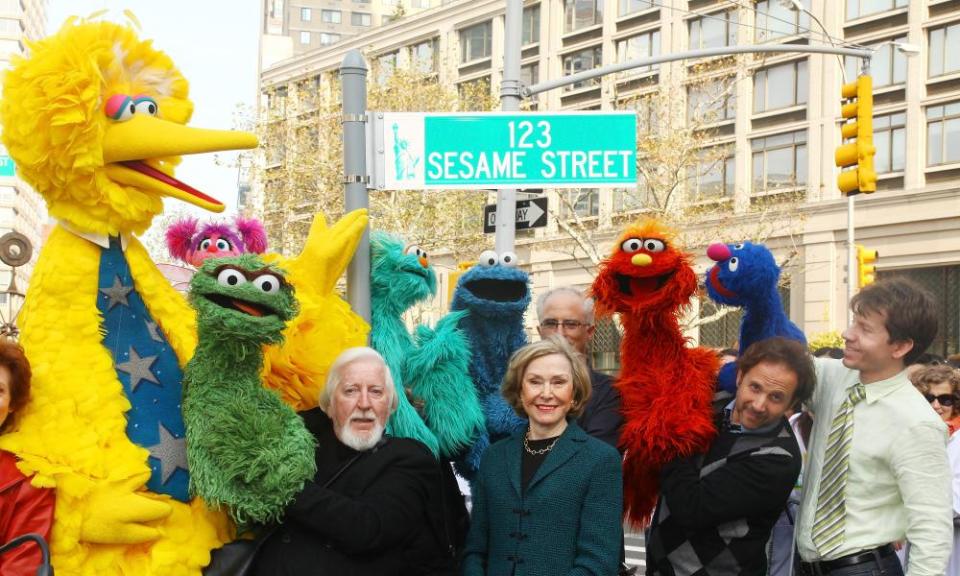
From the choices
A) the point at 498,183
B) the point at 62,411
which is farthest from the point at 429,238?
the point at 62,411

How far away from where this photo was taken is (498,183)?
4.28 metres

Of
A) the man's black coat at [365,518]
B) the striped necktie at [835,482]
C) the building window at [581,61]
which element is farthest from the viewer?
the building window at [581,61]

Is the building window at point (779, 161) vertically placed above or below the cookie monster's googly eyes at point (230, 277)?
above

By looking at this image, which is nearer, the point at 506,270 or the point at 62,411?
the point at 62,411

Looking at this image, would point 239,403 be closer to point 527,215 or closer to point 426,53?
point 527,215

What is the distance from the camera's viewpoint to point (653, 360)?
3602 millimetres

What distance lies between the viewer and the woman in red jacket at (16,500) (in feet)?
8.96

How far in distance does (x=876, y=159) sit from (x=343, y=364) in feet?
70.4

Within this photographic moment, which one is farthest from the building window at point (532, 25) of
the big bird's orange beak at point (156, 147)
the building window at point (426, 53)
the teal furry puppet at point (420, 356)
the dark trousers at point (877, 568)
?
the dark trousers at point (877, 568)

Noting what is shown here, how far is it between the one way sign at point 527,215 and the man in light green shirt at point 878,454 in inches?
186

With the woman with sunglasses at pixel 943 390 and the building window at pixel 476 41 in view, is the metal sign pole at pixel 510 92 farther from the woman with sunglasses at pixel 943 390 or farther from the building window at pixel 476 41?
the building window at pixel 476 41

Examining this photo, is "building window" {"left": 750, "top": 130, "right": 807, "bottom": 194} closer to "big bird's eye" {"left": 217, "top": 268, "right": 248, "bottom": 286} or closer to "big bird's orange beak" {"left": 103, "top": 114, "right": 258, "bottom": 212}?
"big bird's orange beak" {"left": 103, "top": 114, "right": 258, "bottom": 212}

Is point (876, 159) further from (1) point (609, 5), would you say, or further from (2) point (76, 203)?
(2) point (76, 203)

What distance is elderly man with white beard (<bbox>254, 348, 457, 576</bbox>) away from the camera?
3.03m
